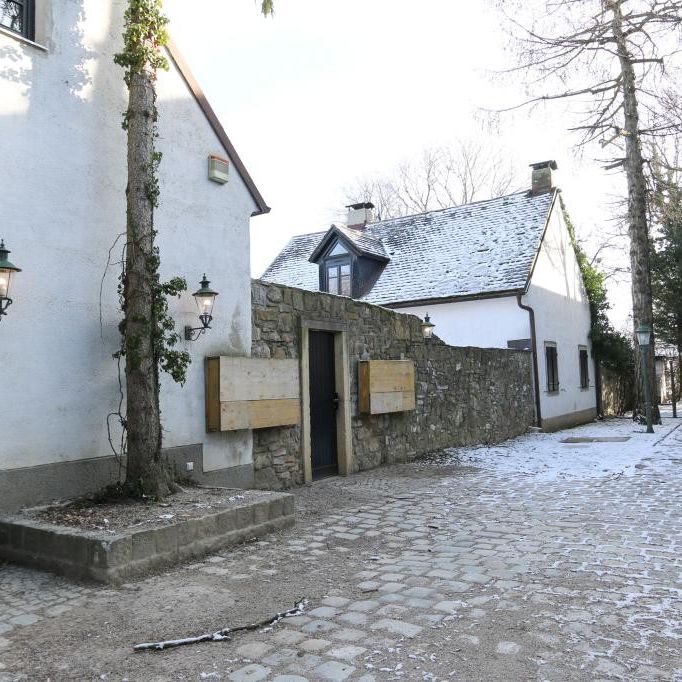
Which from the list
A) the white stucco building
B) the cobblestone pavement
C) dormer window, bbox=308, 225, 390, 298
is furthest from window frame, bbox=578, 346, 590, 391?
the white stucco building

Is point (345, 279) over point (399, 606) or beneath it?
over

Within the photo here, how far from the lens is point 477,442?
12.4 m

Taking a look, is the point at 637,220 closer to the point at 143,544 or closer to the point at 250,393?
the point at 250,393

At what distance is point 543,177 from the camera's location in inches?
691

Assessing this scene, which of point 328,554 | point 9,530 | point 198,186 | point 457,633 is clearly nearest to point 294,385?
point 198,186

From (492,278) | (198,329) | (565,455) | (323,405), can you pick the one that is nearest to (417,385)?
(323,405)

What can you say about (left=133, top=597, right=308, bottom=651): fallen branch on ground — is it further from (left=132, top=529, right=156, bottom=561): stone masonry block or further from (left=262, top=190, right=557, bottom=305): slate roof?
(left=262, top=190, right=557, bottom=305): slate roof

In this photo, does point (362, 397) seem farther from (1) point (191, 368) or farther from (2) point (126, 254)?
(2) point (126, 254)

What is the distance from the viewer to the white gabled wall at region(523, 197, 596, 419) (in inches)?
606

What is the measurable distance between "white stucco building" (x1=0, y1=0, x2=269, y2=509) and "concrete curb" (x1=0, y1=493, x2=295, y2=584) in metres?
0.49

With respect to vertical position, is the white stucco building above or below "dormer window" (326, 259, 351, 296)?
below

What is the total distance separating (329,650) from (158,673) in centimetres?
79

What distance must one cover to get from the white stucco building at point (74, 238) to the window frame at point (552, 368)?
1114 cm

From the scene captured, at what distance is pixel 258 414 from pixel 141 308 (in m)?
2.17
